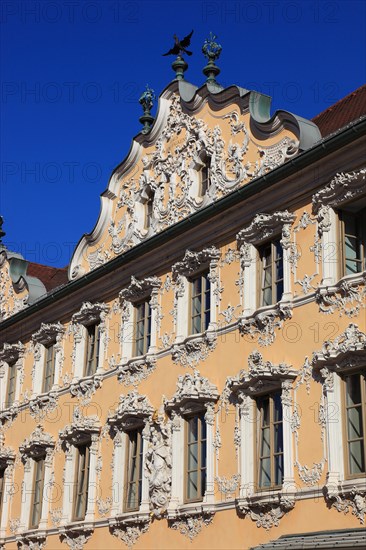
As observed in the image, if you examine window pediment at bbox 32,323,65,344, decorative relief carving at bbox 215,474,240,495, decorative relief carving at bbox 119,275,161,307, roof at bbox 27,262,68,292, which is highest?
roof at bbox 27,262,68,292

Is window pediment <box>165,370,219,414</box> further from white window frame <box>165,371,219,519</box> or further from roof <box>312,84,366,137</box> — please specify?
roof <box>312,84,366,137</box>

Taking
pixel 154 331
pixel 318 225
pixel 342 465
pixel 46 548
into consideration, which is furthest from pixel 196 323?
pixel 46 548

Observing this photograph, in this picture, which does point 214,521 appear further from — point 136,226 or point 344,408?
point 136,226

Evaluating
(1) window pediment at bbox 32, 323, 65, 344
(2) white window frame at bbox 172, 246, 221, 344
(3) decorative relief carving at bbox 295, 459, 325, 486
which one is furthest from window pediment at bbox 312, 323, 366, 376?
(1) window pediment at bbox 32, 323, 65, 344

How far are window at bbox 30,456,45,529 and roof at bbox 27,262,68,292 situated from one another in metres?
6.15

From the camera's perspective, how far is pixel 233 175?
727 inches

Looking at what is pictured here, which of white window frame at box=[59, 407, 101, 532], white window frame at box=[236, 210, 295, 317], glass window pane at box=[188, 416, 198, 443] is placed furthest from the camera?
white window frame at box=[59, 407, 101, 532]

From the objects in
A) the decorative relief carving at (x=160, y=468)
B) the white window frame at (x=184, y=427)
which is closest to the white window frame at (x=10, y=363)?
the decorative relief carving at (x=160, y=468)

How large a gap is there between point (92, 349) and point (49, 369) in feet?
7.64

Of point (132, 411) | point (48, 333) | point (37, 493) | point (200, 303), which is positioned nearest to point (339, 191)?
point (200, 303)

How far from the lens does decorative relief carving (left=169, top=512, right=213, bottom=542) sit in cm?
1673

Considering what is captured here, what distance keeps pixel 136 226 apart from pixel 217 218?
3682mm

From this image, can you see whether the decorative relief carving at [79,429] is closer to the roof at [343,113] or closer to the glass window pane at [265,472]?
the glass window pane at [265,472]

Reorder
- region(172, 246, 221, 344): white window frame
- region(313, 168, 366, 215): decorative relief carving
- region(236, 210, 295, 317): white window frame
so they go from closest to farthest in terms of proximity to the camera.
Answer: region(313, 168, 366, 215): decorative relief carving < region(236, 210, 295, 317): white window frame < region(172, 246, 221, 344): white window frame
